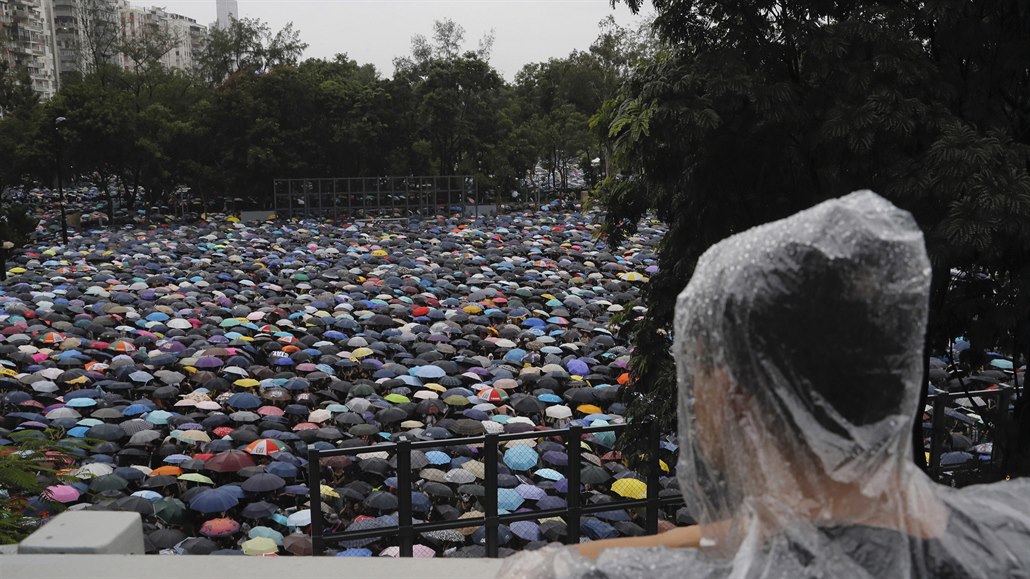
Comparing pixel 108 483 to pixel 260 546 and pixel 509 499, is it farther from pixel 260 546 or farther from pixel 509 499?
pixel 509 499

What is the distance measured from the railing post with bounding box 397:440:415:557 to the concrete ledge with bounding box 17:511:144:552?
2.88 metres

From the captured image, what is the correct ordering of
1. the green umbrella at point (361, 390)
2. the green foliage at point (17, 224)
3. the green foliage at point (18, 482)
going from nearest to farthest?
the green foliage at point (18, 482), the green umbrella at point (361, 390), the green foliage at point (17, 224)

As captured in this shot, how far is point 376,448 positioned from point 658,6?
3.67m

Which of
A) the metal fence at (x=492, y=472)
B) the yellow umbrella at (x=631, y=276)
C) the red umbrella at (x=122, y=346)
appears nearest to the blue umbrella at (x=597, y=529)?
the metal fence at (x=492, y=472)

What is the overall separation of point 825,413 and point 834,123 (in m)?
4.18

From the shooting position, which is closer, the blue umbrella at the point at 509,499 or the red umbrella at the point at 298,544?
the red umbrella at the point at 298,544

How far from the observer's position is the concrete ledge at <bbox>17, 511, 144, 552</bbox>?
2424mm

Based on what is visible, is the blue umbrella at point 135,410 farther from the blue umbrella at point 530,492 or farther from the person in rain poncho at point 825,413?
the person in rain poncho at point 825,413

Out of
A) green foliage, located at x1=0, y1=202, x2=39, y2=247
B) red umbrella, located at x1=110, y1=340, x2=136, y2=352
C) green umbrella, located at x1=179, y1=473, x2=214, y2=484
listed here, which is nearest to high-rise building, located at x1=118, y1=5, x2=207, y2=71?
green foliage, located at x1=0, y1=202, x2=39, y2=247

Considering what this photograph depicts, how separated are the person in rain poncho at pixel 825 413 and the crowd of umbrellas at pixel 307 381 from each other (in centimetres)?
431

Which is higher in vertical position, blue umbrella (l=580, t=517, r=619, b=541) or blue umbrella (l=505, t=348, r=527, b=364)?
blue umbrella (l=505, t=348, r=527, b=364)

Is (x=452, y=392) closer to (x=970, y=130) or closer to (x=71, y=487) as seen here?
(x=71, y=487)

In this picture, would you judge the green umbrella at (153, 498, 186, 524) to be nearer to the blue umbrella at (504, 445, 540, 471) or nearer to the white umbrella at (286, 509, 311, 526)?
the white umbrella at (286, 509, 311, 526)

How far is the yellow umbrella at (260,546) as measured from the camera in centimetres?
743
